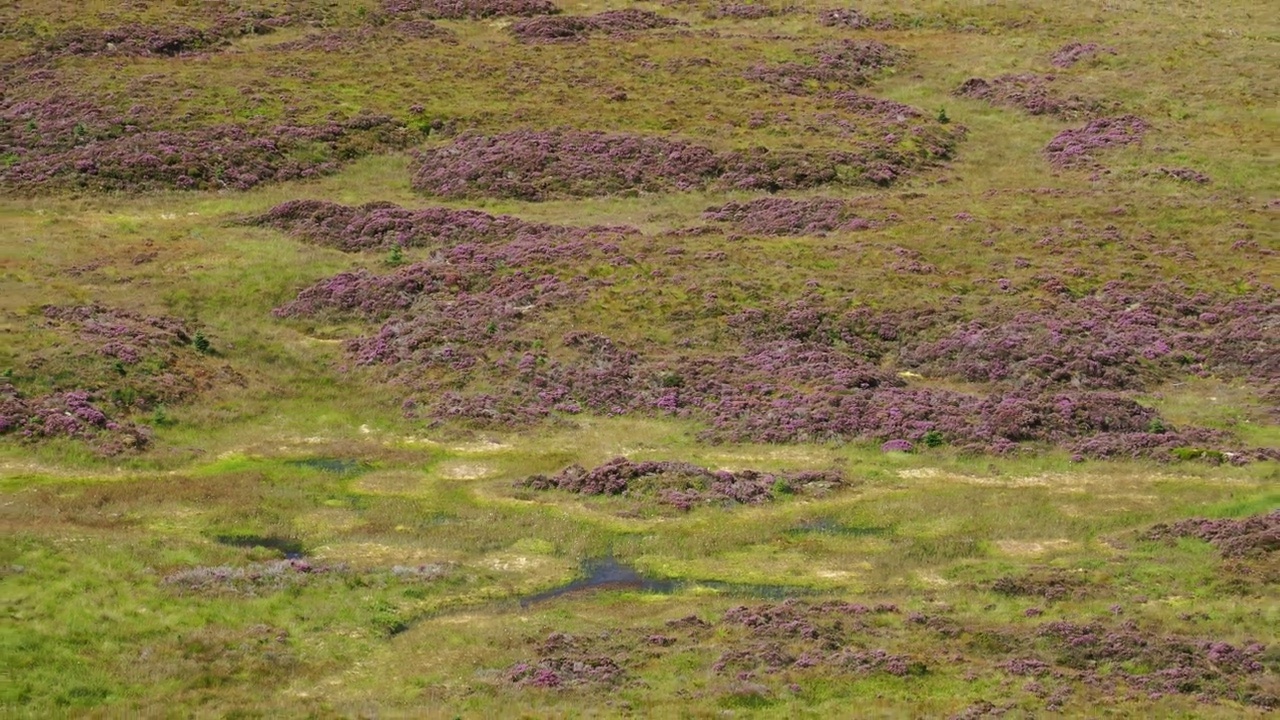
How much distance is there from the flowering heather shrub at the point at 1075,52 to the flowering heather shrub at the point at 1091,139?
39.2 ft

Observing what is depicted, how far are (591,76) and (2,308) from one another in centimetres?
5266

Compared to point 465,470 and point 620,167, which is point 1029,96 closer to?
point 620,167

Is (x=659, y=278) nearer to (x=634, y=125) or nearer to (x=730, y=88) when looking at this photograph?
(x=634, y=125)

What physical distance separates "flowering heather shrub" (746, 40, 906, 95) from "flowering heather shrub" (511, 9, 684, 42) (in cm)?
1645

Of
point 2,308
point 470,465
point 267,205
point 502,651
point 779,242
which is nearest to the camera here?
point 502,651

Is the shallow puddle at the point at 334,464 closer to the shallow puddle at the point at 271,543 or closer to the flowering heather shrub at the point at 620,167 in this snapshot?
the shallow puddle at the point at 271,543

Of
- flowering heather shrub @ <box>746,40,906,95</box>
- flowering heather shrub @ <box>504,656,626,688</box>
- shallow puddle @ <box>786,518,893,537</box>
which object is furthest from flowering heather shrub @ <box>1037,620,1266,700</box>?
flowering heather shrub @ <box>746,40,906,95</box>

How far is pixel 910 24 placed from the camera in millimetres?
120062

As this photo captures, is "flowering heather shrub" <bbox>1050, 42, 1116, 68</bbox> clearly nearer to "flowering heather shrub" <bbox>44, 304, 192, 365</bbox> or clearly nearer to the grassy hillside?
the grassy hillside

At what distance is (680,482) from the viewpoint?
5553 centimetres

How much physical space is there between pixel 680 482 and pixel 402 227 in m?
34.3

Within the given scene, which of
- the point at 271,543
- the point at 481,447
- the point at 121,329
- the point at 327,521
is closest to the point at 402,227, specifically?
the point at 121,329

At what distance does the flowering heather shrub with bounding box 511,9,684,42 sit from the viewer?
116 metres

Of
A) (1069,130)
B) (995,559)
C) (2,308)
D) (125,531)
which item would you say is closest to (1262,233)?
(1069,130)
